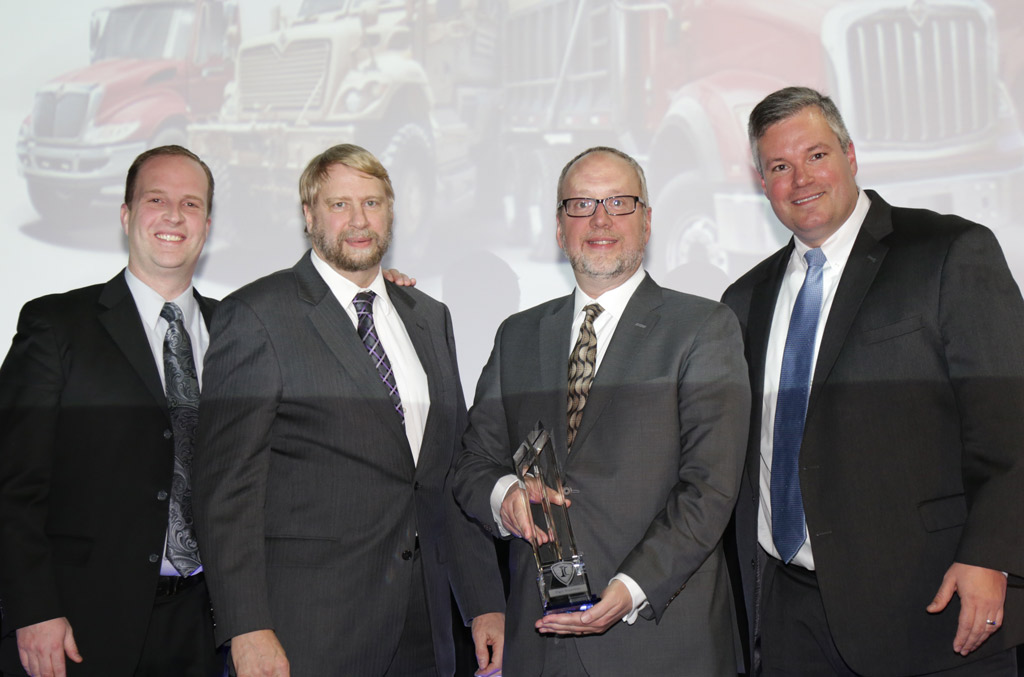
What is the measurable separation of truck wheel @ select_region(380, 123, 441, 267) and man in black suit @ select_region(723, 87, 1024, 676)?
1498mm

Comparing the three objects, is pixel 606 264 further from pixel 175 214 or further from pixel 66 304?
pixel 66 304

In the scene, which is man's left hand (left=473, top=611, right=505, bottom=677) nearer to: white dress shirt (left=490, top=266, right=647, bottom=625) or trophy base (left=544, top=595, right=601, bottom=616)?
white dress shirt (left=490, top=266, right=647, bottom=625)

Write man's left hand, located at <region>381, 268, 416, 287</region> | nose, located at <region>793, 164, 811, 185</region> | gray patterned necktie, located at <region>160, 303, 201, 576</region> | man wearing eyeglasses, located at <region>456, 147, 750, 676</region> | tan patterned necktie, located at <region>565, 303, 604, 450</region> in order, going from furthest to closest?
man's left hand, located at <region>381, 268, 416, 287</region> < nose, located at <region>793, 164, 811, 185</region> < gray patterned necktie, located at <region>160, 303, 201, 576</region> < tan patterned necktie, located at <region>565, 303, 604, 450</region> < man wearing eyeglasses, located at <region>456, 147, 750, 676</region>

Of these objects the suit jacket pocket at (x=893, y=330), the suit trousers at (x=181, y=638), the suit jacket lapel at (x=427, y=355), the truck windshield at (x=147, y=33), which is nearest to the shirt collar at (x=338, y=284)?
the suit jacket lapel at (x=427, y=355)

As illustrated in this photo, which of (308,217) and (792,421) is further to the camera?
(308,217)

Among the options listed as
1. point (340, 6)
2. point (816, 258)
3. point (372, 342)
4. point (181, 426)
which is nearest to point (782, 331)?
point (816, 258)

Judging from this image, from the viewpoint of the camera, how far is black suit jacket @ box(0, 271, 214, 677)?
2211 millimetres

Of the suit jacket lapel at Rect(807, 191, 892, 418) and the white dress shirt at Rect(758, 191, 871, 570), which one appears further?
the white dress shirt at Rect(758, 191, 871, 570)

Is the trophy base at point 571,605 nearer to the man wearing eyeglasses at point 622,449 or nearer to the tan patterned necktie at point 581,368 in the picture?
the man wearing eyeglasses at point 622,449

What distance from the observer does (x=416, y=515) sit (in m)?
2.33

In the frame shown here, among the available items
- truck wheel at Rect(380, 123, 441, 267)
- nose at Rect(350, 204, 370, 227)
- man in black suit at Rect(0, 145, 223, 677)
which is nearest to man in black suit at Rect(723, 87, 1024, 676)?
nose at Rect(350, 204, 370, 227)

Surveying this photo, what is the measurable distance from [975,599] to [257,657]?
1.74 metres

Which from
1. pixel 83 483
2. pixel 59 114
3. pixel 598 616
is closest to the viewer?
pixel 598 616

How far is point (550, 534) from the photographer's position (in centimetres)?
200
